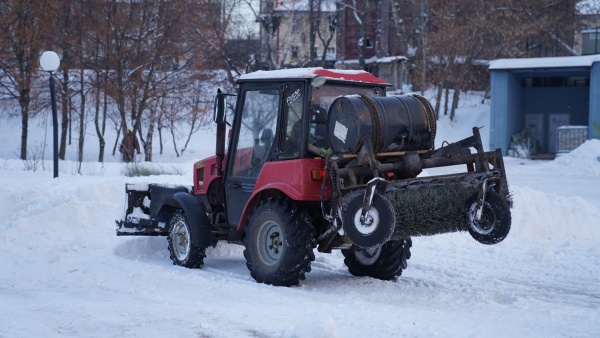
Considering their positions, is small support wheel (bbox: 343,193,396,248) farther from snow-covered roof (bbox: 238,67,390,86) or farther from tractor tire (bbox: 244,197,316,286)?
snow-covered roof (bbox: 238,67,390,86)

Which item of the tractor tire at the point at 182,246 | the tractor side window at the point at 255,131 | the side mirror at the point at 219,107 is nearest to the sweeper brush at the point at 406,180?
the tractor side window at the point at 255,131

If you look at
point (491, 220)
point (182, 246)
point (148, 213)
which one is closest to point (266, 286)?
point (182, 246)

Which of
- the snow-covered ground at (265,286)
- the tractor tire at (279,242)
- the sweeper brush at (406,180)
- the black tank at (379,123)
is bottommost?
the snow-covered ground at (265,286)

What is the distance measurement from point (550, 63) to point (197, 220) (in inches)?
1125

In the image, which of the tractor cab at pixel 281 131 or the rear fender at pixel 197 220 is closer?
the tractor cab at pixel 281 131

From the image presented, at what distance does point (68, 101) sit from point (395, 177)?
1096 inches

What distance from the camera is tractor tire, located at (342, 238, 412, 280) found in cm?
942

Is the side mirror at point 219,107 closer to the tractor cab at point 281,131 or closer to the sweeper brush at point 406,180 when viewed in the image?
the tractor cab at point 281,131

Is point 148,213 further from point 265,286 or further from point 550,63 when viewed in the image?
point 550,63

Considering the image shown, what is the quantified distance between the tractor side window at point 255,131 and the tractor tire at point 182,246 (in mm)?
982

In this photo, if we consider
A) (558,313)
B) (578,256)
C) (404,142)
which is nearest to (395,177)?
(404,142)

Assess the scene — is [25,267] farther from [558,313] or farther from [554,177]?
[554,177]

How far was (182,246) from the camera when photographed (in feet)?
33.3

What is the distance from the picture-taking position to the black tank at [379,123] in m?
8.05
